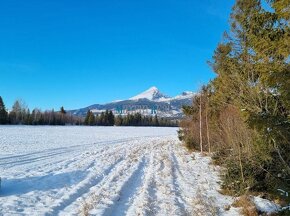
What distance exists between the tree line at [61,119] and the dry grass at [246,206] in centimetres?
8464

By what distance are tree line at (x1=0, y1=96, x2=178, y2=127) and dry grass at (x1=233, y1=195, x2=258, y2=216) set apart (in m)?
84.6

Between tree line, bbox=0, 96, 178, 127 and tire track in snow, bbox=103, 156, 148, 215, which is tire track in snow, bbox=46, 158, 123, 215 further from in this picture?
tree line, bbox=0, 96, 178, 127

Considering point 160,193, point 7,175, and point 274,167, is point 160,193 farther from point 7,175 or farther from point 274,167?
point 7,175

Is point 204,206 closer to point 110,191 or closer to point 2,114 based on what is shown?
point 110,191

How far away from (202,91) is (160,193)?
16.3m

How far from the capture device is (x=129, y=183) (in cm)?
1216

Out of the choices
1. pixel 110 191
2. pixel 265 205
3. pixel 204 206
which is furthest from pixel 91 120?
pixel 265 205

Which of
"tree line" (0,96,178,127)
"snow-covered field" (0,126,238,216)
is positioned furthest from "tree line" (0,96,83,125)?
"snow-covered field" (0,126,238,216)

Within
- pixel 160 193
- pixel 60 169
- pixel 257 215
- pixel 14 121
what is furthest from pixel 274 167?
pixel 14 121

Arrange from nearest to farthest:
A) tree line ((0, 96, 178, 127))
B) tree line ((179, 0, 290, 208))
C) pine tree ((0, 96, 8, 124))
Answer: tree line ((179, 0, 290, 208)) < pine tree ((0, 96, 8, 124)) < tree line ((0, 96, 178, 127))

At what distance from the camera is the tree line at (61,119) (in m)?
92.9

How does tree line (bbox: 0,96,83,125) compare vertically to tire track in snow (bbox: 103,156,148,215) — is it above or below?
above

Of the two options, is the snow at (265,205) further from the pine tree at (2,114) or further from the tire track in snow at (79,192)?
the pine tree at (2,114)

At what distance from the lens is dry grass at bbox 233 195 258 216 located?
8.09 m
